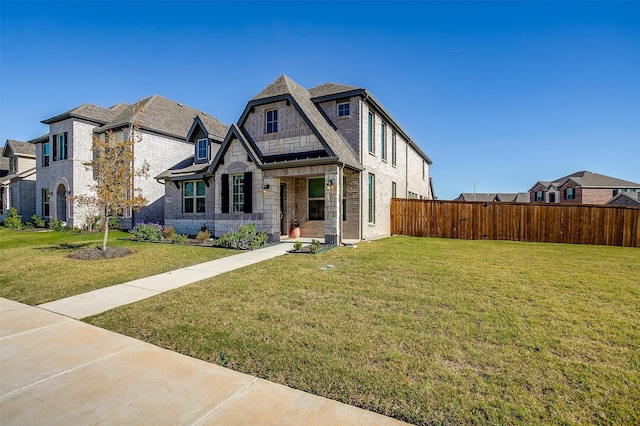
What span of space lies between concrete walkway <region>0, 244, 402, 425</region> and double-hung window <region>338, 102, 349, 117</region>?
1330 centimetres

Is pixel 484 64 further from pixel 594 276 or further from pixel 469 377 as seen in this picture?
pixel 469 377

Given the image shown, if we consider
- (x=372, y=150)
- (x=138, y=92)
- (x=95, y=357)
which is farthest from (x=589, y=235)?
(x=138, y=92)

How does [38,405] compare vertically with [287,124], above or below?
below

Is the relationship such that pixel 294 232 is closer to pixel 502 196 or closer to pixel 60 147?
pixel 60 147

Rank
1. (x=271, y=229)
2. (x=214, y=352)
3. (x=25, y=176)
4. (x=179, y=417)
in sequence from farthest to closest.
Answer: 1. (x=25, y=176)
2. (x=271, y=229)
3. (x=214, y=352)
4. (x=179, y=417)

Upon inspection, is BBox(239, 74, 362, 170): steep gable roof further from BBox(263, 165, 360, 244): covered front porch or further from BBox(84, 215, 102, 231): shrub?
BBox(84, 215, 102, 231): shrub

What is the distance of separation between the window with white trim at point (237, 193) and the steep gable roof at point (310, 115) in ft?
5.92

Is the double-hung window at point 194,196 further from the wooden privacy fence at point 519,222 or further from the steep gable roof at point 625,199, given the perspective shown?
the steep gable roof at point 625,199

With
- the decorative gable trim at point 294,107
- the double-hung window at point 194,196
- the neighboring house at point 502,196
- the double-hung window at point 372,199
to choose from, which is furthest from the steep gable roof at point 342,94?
the neighboring house at point 502,196

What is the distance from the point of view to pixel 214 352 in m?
3.56

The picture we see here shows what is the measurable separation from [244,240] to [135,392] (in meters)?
9.25

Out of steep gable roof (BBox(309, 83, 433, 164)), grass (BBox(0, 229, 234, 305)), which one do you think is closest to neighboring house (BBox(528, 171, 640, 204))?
steep gable roof (BBox(309, 83, 433, 164))

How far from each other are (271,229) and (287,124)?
16.5ft

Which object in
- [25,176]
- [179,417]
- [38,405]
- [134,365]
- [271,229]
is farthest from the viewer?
[25,176]
